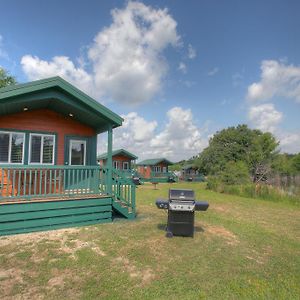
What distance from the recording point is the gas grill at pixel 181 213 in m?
6.25

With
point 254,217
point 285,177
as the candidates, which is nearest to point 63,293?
point 254,217

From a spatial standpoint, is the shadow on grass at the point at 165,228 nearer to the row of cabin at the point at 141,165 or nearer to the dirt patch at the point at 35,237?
the dirt patch at the point at 35,237

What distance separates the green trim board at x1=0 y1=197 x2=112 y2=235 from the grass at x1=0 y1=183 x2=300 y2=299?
0.42 meters

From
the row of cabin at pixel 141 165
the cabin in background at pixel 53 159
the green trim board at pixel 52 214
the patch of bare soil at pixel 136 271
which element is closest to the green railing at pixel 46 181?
the cabin in background at pixel 53 159

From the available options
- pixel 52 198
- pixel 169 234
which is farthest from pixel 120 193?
pixel 169 234

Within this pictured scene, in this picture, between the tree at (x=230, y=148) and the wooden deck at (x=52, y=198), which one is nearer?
the wooden deck at (x=52, y=198)

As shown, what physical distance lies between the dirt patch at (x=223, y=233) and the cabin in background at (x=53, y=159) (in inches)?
103

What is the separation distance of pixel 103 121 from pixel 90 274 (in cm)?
564

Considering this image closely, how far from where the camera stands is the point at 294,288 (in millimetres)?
3908

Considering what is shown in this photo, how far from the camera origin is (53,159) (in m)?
9.50

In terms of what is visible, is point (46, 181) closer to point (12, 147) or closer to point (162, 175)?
point (12, 147)

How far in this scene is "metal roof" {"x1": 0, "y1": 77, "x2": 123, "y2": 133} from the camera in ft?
23.2

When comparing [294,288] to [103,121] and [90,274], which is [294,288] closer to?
[90,274]

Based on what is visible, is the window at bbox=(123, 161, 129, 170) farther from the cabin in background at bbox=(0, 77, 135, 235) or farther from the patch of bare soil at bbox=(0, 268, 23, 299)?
the patch of bare soil at bbox=(0, 268, 23, 299)
